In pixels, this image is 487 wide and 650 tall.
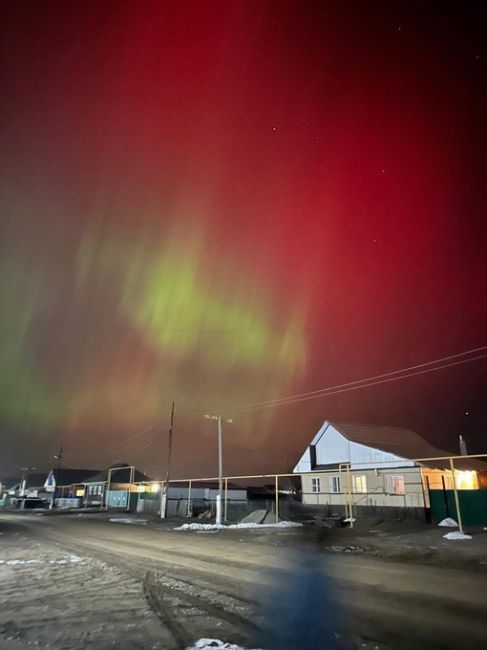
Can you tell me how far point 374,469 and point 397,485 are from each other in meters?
2.18

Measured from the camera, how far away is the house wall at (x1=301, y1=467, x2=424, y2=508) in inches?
1163

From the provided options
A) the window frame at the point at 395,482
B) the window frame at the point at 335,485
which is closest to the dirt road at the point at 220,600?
the window frame at the point at 395,482

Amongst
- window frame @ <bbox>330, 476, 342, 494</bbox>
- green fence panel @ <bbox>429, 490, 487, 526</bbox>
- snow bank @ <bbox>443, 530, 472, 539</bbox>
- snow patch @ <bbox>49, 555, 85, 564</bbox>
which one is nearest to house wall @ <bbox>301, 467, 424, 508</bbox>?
window frame @ <bbox>330, 476, 342, 494</bbox>

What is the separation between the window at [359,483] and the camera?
32.9 m

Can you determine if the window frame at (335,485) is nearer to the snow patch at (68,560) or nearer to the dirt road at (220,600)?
the dirt road at (220,600)

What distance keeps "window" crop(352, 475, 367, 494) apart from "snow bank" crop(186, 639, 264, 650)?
2960 cm

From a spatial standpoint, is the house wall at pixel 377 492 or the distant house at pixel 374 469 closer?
the house wall at pixel 377 492

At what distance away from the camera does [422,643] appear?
5664 millimetres

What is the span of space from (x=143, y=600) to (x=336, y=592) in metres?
3.44

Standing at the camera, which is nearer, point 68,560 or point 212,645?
point 212,645

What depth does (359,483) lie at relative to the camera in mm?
33438

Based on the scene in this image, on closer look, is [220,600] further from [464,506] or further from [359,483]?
[359,483]

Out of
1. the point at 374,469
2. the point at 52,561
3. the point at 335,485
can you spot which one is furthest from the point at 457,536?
the point at 335,485

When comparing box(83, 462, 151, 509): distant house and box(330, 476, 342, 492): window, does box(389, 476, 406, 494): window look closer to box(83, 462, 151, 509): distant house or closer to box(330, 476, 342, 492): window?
box(330, 476, 342, 492): window
